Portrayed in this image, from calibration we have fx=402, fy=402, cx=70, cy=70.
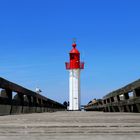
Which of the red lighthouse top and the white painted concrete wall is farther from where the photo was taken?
the red lighthouse top

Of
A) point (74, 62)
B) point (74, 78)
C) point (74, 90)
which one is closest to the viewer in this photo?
point (74, 90)

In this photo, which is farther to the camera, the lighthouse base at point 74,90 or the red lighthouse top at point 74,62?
the red lighthouse top at point 74,62

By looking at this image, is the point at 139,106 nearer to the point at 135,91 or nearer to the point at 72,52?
the point at 135,91

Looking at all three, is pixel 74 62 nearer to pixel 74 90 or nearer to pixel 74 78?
pixel 74 78

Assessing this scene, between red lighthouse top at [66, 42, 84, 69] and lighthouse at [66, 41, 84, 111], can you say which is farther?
red lighthouse top at [66, 42, 84, 69]

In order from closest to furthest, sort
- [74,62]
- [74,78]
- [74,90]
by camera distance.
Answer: [74,90]
[74,78]
[74,62]

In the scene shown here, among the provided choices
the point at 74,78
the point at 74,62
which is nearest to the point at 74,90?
the point at 74,78

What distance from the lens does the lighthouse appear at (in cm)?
5288

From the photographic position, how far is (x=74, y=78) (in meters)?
54.8

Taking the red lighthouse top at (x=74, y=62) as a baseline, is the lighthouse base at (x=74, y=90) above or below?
below

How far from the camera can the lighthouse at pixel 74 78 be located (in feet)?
173

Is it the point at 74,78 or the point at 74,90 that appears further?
the point at 74,78

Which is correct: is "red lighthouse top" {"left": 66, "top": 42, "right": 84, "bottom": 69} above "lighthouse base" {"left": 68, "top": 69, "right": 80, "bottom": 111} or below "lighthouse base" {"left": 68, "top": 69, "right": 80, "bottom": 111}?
above

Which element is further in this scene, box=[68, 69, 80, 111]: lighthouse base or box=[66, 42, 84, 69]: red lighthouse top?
box=[66, 42, 84, 69]: red lighthouse top
